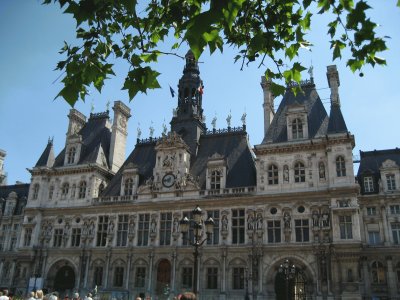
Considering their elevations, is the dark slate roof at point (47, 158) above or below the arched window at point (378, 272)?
above

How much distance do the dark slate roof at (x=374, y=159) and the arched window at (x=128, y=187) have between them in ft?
82.7

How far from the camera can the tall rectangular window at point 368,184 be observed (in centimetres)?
4569

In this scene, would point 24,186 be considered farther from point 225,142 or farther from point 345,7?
point 345,7

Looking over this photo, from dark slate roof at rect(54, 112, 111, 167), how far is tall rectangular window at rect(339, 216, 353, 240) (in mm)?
27471

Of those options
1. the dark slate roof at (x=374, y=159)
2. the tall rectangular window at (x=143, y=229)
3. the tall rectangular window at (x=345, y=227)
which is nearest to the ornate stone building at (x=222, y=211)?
the tall rectangular window at (x=345, y=227)

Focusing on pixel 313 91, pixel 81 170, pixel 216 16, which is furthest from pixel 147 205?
pixel 216 16

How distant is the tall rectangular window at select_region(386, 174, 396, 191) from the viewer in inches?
1746

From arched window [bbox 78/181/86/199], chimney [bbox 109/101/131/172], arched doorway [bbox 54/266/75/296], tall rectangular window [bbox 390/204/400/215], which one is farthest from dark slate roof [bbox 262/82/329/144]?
arched doorway [bbox 54/266/75/296]

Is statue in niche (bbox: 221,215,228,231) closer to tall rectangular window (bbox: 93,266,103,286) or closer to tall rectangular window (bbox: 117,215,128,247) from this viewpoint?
tall rectangular window (bbox: 117,215,128,247)

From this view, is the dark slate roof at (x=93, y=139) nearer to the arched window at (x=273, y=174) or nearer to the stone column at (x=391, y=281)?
the arched window at (x=273, y=174)

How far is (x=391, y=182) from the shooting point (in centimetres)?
4459

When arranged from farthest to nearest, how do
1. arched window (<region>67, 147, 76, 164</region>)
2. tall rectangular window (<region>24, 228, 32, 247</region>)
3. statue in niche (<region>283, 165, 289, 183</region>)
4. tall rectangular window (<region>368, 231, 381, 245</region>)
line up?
arched window (<region>67, 147, 76, 164</region>), tall rectangular window (<region>24, 228, 32, 247</region>), tall rectangular window (<region>368, 231, 381, 245</region>), statue in niche (<region>283, 165, 289, 183</region>)

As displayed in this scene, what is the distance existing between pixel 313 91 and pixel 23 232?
34899 millimetres

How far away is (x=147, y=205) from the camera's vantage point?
42250 mm
